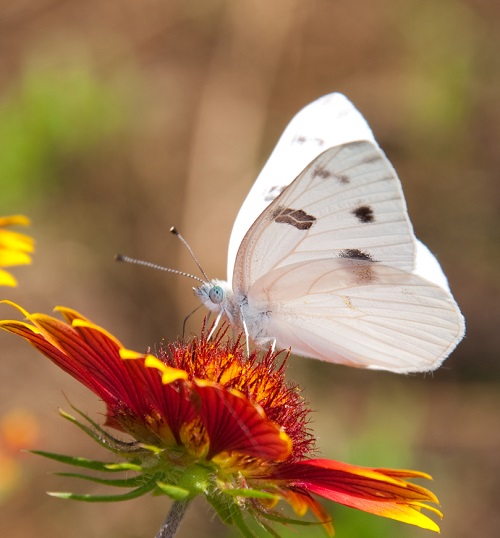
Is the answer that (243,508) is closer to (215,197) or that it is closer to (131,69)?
(215,197)

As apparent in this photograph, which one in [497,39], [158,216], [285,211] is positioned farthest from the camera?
[497,39]

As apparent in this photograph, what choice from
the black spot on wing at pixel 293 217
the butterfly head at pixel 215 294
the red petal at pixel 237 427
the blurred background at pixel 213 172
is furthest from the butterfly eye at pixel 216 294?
the blurred background at pixel 213 172

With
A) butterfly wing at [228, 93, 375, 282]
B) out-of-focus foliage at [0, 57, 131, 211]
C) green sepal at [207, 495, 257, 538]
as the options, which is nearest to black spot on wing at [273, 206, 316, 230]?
butterfly wing at [228, 93, 375, 282]

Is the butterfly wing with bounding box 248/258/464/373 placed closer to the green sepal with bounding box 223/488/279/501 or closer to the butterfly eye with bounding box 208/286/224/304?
the butterfly eye with bounding box 208/286/224/304

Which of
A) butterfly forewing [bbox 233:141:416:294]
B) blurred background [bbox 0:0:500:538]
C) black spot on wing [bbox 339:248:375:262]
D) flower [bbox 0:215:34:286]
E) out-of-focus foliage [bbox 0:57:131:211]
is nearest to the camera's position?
flower [bbox 0:215:34:286]

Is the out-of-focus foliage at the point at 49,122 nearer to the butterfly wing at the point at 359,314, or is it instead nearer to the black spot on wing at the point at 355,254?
the butterfly wing at the point at 359,314

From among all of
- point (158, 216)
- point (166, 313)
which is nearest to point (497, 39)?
point (158, 216)

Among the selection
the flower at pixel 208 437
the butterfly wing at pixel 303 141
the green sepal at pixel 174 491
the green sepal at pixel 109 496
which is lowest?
the green sepal at pixel 109 496
